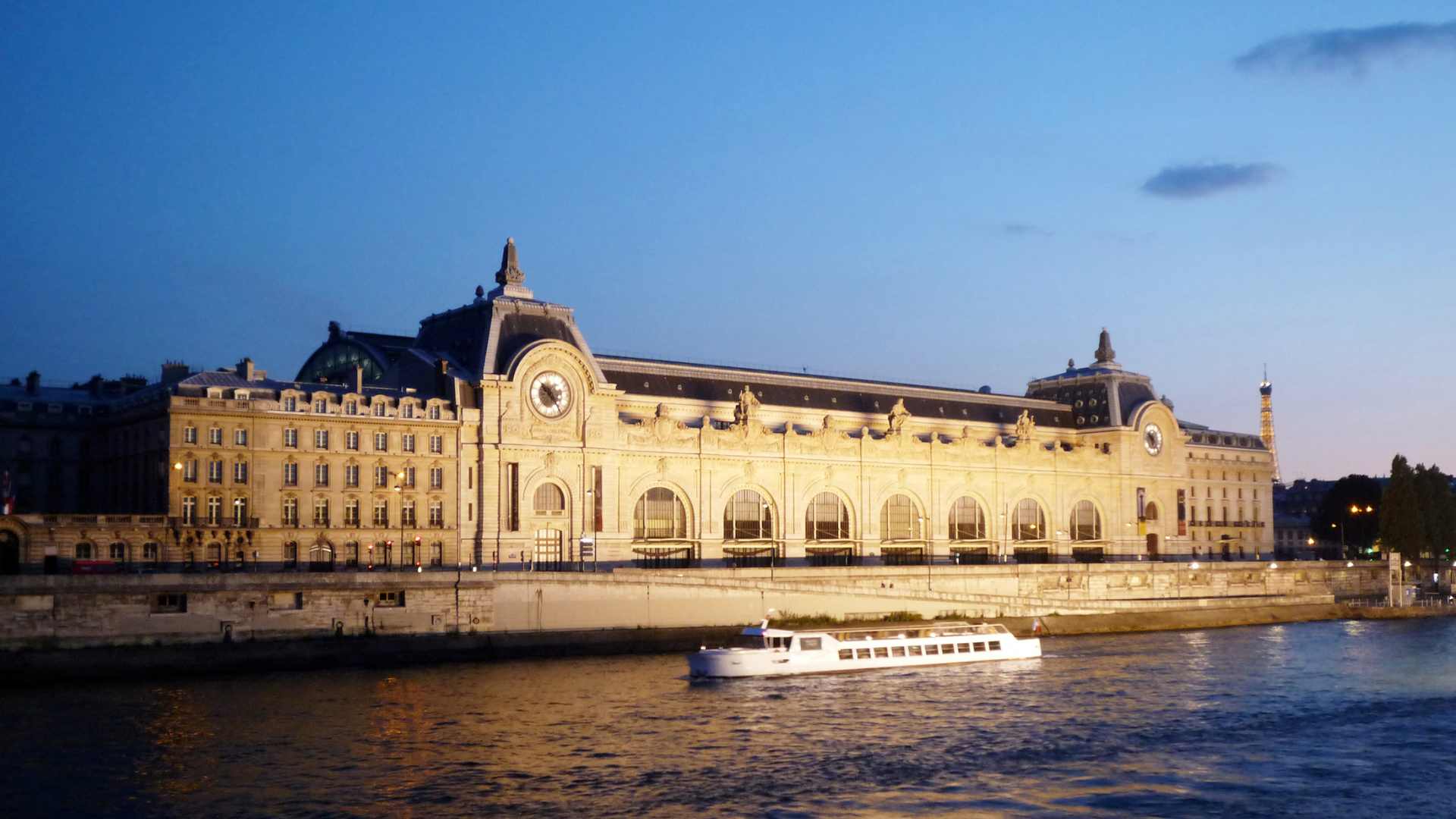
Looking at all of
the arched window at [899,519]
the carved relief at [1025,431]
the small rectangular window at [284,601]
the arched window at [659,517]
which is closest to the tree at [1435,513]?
the carved relief at [1025,431]

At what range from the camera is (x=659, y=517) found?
311 feet

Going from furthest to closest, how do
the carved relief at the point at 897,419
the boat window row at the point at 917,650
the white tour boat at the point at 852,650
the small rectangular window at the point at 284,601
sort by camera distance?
the carved relief at the point at 897,419, the boat window row at the point at 917,650, the small rectangular window at the point at 284,601, the white tour boat at the point at 852,650

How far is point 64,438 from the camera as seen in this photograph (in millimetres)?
90750

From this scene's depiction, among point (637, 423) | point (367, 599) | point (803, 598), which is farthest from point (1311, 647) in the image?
point (367, 599)

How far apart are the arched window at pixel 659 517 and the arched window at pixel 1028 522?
1196 inches

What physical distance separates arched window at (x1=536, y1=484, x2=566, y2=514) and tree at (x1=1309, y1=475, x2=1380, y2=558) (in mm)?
97375

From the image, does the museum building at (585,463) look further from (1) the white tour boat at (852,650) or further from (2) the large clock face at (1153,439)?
(1) the white tour boat at (852,650)

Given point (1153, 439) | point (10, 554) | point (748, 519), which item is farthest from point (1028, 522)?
point (10, 554)

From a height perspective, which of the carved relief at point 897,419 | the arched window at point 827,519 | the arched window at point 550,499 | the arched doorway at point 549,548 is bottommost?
the arched doorway at point 549,548

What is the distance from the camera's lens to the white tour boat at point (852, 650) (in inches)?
2630

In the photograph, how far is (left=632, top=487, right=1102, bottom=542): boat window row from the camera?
9475cm

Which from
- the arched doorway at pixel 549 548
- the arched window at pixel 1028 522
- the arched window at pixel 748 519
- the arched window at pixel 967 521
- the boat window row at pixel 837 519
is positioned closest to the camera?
the arched doorway at pixel 549 548

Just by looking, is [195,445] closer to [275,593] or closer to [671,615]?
[275,593]

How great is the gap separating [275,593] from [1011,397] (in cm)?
7080
